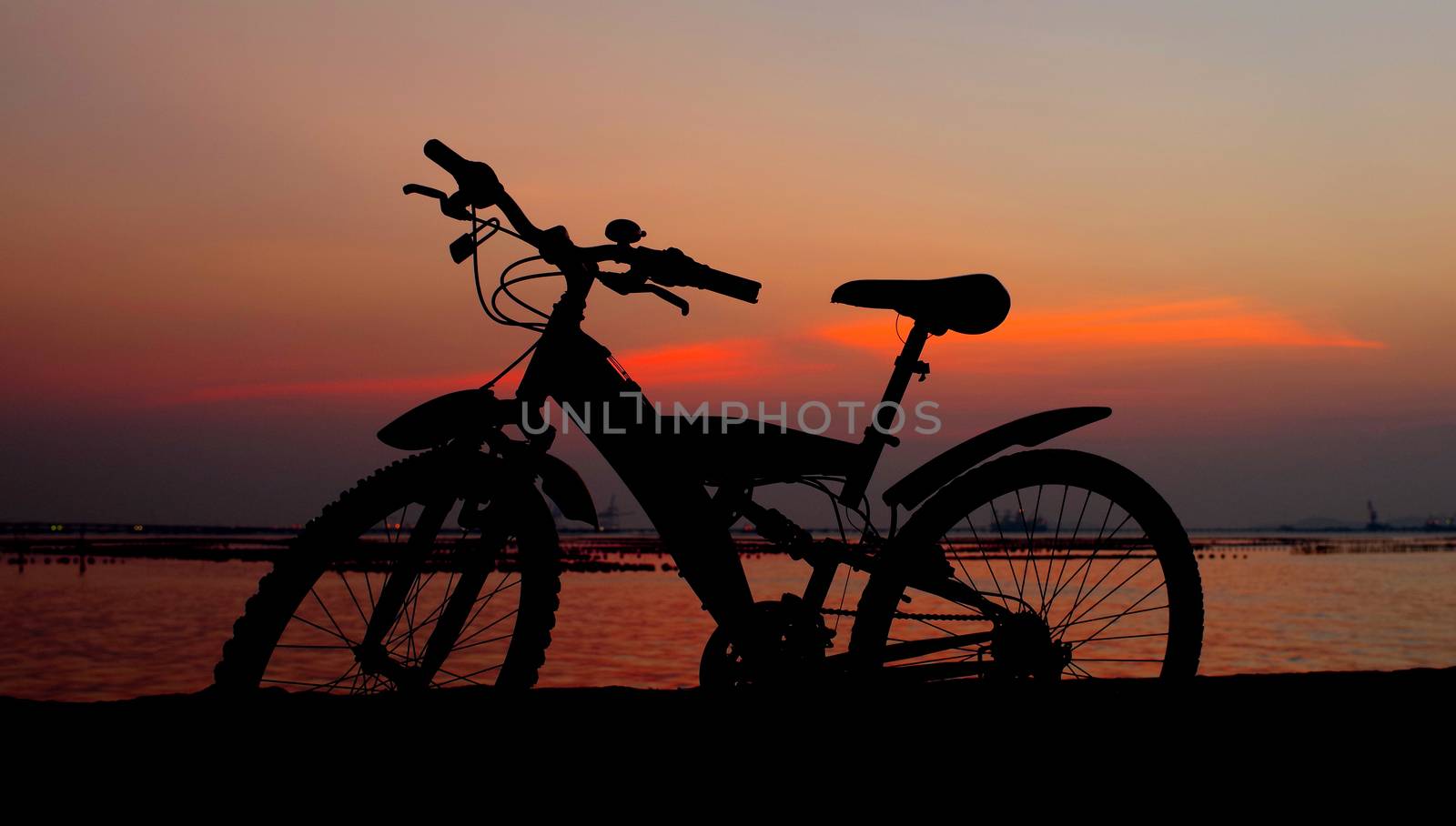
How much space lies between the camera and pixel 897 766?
319cm

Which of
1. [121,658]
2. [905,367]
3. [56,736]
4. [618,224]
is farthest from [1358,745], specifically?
[121,658]

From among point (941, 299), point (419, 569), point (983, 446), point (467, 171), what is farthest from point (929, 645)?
point (467, 171)

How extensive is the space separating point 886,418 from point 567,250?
1181 mm

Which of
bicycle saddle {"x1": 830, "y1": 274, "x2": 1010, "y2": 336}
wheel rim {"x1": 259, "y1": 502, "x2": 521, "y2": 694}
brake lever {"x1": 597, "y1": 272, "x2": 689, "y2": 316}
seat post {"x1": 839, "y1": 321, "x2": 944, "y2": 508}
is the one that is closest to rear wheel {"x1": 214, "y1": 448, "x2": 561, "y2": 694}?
wheel rim {"x1": 259, "y1": 502, "x2": 521, "y2": 694}

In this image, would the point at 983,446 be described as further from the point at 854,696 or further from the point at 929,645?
the point at 854,696

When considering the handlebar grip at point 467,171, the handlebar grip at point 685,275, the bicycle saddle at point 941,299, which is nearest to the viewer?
the handlebar grip at point 467,171

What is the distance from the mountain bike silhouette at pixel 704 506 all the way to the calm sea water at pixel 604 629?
486 millimetres

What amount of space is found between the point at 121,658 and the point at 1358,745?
1733 cm

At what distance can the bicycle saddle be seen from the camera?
3.55m

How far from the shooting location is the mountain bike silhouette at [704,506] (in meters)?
3.12

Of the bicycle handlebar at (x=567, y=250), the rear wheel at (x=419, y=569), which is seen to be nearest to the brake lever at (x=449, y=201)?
the bicycle handlebar at (x=567, y=250)

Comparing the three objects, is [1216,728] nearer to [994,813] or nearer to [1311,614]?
[994,813]

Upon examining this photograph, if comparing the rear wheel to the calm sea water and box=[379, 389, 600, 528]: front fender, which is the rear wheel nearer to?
box=[379, 389, 600, 528]: front fender

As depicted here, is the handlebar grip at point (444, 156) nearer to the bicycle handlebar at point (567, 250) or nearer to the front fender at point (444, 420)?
the bicycle handlebar at point (567, 250)
